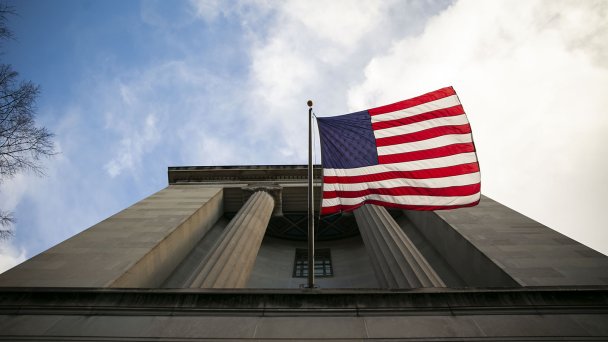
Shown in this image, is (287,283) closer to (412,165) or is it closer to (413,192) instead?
(413,192)

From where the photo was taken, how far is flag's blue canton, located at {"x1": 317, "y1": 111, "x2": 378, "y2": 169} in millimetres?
8828

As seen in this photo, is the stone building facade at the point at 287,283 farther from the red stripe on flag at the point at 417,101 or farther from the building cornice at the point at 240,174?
the red stripe on flag at the point at 417,101

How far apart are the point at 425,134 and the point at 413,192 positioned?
1851 millimetres

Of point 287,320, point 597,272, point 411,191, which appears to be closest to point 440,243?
point 597,272

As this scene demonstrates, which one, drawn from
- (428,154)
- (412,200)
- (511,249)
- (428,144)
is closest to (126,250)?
(412,200)

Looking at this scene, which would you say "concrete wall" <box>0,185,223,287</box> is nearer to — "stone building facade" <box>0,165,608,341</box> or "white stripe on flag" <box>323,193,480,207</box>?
"stone building facade" <box>0,165,608,341</box>

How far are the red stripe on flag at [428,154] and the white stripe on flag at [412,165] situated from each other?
0.10 meters

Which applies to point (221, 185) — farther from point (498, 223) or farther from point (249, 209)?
point (498, 223)

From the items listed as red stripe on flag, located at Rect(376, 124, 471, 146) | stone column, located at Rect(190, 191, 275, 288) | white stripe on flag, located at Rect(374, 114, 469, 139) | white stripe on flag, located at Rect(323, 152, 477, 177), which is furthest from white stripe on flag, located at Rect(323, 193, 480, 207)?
stone column, located at Rect(190, 191, 275, 288)

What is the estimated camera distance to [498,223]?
12.6 metres

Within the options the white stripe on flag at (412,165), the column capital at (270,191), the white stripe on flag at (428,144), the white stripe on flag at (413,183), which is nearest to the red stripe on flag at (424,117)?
the white stripe on flag at (428,144)

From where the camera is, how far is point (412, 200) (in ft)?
26.6

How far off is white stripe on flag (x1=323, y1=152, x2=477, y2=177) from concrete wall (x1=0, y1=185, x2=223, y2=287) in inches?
295

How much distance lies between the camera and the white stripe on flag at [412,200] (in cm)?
784
